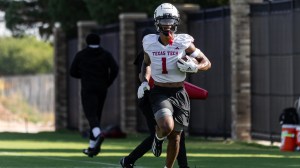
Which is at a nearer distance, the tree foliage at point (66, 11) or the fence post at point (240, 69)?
the fence post at point (240, 69)

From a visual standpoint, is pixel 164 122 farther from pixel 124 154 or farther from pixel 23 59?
pixel 23 59

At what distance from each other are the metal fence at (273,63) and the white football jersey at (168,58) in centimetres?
1102

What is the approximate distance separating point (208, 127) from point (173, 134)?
52.8 ft

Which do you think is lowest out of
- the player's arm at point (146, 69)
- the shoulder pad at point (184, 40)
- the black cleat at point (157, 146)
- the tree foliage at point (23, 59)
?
the tree foliage at point (23, 59)

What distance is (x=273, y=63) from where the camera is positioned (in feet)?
91.0

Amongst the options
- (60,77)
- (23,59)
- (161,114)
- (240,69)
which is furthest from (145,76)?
(23,59)

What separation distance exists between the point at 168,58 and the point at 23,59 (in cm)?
9682

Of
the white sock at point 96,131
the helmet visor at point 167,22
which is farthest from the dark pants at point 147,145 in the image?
the white sock at point 96,131

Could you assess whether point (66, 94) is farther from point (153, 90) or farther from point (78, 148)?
point (153, 90)

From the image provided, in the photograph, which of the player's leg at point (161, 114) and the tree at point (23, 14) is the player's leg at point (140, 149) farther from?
the tree at point (23, 14)

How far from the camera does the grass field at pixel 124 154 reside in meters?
19.3

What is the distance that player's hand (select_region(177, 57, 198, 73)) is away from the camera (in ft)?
50.6

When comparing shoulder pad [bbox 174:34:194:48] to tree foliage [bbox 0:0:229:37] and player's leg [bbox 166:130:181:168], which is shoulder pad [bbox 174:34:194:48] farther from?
tree foliage [bbox 0:0:229:37]

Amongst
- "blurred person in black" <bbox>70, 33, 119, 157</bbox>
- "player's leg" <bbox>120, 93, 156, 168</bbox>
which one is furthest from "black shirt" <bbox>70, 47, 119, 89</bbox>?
"player's leg" <bbox>120, 93, 156, 168</bbox>
